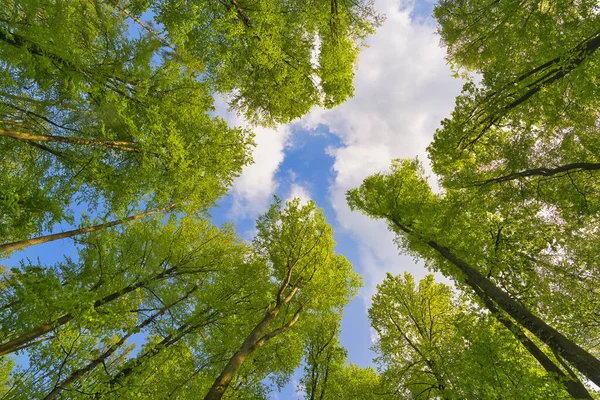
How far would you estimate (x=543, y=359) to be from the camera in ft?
18.0

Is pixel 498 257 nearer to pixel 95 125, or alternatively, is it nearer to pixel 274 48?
pixel 274 48

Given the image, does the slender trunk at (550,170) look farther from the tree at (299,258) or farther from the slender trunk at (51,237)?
the slender trunk at (51,237)

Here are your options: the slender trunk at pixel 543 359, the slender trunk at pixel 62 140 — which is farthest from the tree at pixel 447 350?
the slender trunk at pixel 62 140

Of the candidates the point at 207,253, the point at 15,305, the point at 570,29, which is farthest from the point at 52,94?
the point at 570,29

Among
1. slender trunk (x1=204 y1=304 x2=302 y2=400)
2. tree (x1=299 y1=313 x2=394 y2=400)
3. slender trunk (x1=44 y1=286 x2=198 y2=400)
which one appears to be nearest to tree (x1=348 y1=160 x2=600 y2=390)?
tree (x1=299 y1=313 x2=394 y2=400)

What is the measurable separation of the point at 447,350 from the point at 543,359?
2032 millimetres

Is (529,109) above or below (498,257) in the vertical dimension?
above

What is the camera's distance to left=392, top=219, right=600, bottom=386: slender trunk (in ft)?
14.3

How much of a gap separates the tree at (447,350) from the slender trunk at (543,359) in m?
0.04

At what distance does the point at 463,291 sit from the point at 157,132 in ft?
27.2

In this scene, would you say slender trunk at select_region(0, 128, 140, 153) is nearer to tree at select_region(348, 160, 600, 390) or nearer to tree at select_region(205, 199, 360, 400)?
tree at select_region(205, 199, 360, 400)

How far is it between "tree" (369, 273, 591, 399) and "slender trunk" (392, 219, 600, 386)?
14.4 inches

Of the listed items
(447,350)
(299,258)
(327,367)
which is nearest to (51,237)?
(299,258)

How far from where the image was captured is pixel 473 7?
737 cm
